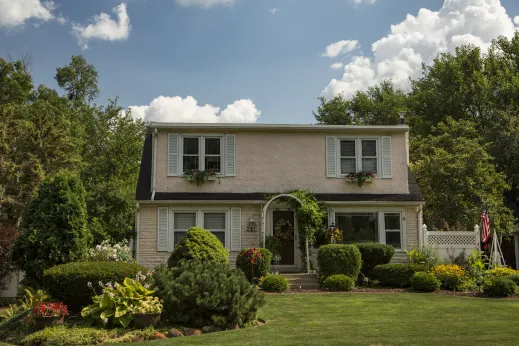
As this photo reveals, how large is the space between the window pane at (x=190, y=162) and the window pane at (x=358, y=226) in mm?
5350

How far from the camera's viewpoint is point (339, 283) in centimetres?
1531

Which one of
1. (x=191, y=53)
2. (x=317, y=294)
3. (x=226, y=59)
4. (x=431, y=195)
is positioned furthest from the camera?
(x=431, y=195)

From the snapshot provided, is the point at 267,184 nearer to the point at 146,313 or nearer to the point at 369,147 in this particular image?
the point at 369,147

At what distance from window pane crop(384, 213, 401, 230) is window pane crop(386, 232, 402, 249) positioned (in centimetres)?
21

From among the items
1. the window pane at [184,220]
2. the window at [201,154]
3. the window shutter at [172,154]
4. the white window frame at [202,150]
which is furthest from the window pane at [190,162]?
the window pane at [184,220]

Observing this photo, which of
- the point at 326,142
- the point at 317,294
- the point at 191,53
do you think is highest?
the point at 191,53

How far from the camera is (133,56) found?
820 inches

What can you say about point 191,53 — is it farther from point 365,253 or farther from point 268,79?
point 365,253

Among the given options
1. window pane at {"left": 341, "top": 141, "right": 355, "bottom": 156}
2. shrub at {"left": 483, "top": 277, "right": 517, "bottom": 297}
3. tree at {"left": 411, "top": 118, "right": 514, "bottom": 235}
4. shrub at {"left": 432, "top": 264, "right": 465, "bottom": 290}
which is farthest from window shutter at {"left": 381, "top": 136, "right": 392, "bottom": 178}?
shrub at {"left": 483, "top": 277, "right": 517, "bottom": 297}

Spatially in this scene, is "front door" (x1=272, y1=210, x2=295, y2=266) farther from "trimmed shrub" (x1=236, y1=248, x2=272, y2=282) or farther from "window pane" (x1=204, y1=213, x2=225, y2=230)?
"trimmed shrub" (x1=236, y1=248, x2=272, y2=282)

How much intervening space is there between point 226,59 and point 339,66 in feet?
17.6

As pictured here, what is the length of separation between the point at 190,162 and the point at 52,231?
7.68m

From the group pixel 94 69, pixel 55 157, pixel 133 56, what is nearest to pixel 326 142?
pixel 133 56

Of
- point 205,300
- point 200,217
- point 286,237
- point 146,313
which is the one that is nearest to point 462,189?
point 286,237
